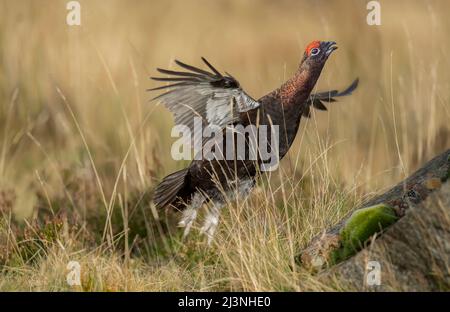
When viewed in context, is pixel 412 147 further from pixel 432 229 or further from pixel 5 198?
pixel 432 229

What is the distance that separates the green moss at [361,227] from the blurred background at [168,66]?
109 inches

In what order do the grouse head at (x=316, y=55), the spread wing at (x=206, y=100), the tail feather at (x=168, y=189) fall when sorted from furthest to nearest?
the tail feather at (x=168, y=189), the grouse head at (x=316, y=55), the spread wing at (x=206, y=100)

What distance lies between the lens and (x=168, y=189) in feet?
24.2

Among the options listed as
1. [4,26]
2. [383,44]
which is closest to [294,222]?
[4,26]

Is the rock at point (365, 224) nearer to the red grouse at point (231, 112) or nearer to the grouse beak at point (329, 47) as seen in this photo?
the red grouse at point (231, 112)

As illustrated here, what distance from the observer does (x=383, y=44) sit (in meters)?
12.4

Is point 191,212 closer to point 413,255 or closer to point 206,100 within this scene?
point 206,100

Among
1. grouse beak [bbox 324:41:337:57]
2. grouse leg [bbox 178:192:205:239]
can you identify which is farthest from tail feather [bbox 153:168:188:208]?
grouse beak [bbox 324:41:337:57]

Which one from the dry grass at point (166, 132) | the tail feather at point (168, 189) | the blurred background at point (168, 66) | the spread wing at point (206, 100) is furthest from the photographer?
the blurred background at point (168, 66)

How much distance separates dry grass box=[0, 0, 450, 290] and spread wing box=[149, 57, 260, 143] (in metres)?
0.50

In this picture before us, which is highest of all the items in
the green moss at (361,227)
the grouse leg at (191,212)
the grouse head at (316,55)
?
the grouse head at (316,55)

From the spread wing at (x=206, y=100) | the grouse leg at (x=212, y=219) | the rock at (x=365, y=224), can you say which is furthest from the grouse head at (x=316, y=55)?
the rock at (x=365, y=224)

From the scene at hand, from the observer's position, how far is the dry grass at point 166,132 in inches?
237

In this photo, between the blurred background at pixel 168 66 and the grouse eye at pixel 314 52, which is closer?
the grouse eye at pixel 314 52
